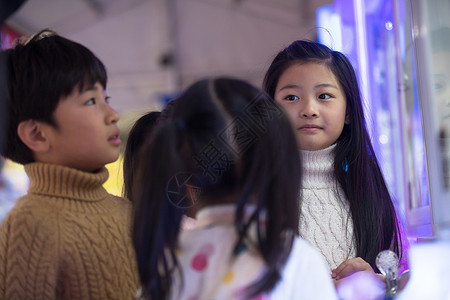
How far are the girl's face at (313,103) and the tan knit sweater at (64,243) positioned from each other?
418mm

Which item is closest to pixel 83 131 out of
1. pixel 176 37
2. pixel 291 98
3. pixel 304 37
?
pixel 291 98

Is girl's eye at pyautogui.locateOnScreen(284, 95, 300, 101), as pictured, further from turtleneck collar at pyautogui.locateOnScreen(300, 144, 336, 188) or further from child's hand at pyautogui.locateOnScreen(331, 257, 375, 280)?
child's hand at pyautogui.locateOnScreen(331, 257, 375, 280)

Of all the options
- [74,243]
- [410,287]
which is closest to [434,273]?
[410,287]

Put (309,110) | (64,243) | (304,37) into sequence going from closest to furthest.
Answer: (64,243), (309,110), (304,37)

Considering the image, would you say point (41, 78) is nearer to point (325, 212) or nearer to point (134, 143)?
point (134, 143)

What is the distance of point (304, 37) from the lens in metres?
1.35

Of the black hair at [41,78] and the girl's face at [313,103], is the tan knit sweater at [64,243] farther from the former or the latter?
the girl's face at [313,103]

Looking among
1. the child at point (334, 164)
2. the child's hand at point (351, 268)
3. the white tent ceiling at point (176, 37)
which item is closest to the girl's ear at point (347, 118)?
the child at point (334, 164)

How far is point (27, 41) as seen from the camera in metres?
0.92

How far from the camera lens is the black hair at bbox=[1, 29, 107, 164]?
0.84 meters

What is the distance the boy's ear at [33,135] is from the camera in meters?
0.86

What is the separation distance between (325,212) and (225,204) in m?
0.46

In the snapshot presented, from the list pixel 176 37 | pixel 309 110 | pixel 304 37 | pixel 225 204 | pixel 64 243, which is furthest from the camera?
pixel 176 37

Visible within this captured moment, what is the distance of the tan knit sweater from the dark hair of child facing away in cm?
18
